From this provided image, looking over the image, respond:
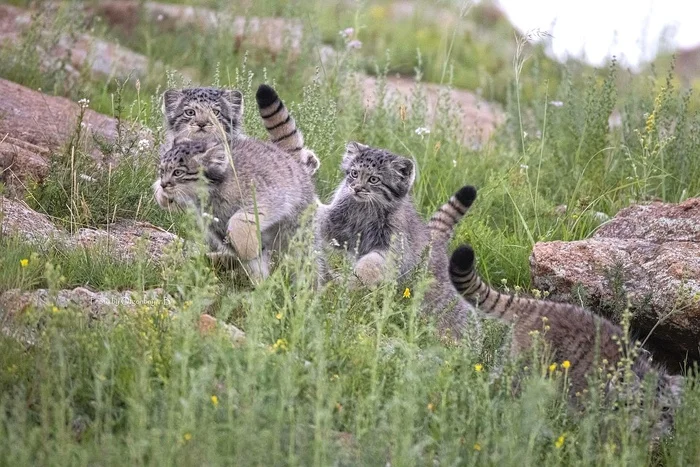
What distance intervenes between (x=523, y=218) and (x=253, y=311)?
4.05 meters

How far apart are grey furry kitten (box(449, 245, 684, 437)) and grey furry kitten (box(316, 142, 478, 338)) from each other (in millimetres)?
1260

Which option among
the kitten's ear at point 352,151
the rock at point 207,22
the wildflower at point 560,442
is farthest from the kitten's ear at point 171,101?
the wildflower at point 560,442

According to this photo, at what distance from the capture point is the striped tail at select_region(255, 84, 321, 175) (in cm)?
789

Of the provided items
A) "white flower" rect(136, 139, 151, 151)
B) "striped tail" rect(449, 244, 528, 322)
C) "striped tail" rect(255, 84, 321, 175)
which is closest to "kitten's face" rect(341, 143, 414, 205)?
"striped tail" rect(255, 84, 321, 175)

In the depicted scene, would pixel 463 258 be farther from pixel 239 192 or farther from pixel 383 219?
pixel 383 219

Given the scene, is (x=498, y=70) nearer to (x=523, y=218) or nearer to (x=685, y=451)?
(x=523, y=218)

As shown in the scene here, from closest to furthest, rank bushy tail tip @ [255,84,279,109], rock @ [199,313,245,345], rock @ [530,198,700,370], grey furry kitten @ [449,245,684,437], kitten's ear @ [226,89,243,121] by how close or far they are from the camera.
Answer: rock @ [199,313,245,345], grey furry kitten @ [449,245,684,437], rock @ [530,198,700,370], bushy tail tip @ [255,84,279,109], kitten's ear @ [226,89,243,121]

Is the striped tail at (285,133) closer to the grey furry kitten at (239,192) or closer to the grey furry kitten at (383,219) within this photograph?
the grey furry kitten at (383,219)

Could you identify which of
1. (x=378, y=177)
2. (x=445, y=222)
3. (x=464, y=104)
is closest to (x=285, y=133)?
(x=378, y=177)

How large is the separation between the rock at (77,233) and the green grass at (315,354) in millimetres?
125

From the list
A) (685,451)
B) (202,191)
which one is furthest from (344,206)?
(685,451)

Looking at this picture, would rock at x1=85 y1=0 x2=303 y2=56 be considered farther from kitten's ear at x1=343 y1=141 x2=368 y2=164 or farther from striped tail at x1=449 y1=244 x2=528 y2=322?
striped tail at x1=449 y1=244 x2=528 y2=322

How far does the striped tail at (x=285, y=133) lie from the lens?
7.89 m

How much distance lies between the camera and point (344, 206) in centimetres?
808
